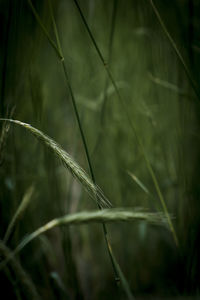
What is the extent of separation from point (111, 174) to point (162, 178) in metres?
0.21

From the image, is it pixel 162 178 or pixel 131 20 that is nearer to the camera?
pixel 162 178

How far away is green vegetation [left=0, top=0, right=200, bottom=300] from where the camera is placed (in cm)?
52

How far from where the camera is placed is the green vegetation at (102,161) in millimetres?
521

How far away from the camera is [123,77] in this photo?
1306mm

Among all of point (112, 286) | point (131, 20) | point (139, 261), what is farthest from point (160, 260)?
point (131, 20)

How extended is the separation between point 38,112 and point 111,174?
1.99 feet

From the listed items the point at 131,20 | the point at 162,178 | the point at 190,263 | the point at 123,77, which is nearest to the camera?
the point at 190,263

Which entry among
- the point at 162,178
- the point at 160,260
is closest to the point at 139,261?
the point at 160,260

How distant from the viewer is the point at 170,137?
4.07ft

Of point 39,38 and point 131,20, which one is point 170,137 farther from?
point 39,38

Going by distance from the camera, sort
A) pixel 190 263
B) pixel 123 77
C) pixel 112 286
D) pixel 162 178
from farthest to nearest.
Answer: pixel 123 77, pixel 162 178, pixel 112 286, pixel 190 263

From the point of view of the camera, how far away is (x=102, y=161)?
3.76 feet

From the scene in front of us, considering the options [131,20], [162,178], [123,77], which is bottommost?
[162,178]

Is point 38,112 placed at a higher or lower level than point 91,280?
higher
